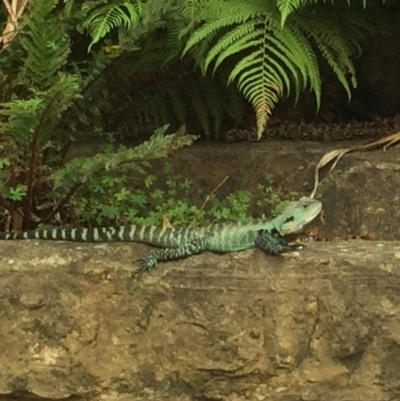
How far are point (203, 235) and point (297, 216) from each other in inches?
15.0

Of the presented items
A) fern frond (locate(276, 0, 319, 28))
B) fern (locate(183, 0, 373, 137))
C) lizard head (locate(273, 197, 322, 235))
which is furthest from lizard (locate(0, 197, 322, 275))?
fern frond (locate(276, 0, 319, 28))

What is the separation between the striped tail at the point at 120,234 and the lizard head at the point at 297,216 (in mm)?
333

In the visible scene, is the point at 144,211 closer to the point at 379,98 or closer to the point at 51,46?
the point at 51,46

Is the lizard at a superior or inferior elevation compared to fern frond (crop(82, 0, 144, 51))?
inferior

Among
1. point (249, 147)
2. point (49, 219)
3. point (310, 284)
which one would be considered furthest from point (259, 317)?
point (249, 147)

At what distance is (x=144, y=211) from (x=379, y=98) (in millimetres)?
1647

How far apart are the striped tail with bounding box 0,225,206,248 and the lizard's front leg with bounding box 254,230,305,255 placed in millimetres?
240

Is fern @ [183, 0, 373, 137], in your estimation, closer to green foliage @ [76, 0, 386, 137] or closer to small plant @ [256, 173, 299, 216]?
green foliage @ [76, 0, 386, 137]

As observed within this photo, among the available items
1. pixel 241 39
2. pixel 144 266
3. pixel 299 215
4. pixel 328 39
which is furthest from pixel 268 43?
pixel 144 266

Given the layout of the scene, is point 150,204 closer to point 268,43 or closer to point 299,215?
point 299,215

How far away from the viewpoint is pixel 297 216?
286cm

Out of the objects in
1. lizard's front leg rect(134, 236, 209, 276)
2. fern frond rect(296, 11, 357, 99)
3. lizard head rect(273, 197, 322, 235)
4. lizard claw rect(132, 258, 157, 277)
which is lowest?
lizard claw rect(132, 258, 157, 277)

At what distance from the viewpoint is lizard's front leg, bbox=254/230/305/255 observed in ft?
8.74

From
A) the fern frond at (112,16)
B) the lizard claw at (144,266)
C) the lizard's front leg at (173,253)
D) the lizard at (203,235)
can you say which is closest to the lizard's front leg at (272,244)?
the lizard at (203,235)
